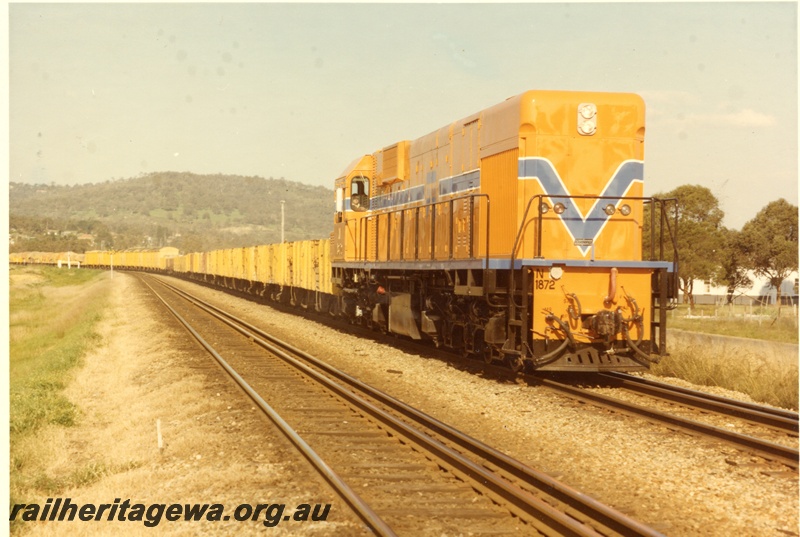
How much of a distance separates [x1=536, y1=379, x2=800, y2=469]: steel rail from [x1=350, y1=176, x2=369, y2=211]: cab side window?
31.9ft

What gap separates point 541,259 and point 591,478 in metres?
4.88

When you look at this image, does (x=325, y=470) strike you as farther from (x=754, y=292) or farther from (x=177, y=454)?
(x=754, y=292)

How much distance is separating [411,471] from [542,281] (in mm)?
5090

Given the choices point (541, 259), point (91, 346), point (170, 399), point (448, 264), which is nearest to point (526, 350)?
point (541, 259)

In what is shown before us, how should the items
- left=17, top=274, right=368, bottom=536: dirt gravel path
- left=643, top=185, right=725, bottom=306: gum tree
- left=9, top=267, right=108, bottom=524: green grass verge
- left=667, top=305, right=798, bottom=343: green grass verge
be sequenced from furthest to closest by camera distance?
1. left=643, top=185, right=725, bottom=306: gum tree
2. left=667, top=305, right=798, bottom=343: green grass verge
3. left=9, top=267, right=108, bottom=524: green grass verge
4. left=17, top=274, right=368, bottom=536: dirt gravel path

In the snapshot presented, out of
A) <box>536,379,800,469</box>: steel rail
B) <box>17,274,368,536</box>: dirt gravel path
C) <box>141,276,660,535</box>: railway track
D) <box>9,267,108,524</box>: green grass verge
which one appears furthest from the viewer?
<box>9,267,108,524</box>: green grass verge

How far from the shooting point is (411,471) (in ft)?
23.8

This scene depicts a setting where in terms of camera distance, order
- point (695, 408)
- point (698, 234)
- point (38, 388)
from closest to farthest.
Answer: point (695, 408) < point (38, 388) < point (698, 234)

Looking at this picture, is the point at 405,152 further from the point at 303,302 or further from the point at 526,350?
the point at 303,302

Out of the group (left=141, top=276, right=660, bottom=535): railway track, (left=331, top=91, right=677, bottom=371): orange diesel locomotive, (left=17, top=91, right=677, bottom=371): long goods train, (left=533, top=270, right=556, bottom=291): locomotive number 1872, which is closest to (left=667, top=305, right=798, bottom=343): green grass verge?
(left=17, top=91, right=677, bottom=371): long goods train

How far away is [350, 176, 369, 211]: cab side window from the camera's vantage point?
65.7ft

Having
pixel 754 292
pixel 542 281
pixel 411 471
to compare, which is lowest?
pixel 411 471

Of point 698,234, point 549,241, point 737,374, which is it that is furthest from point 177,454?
point 698,234

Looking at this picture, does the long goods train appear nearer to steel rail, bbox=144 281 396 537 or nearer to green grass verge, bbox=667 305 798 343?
steel rail, bbox=144 281 396 537
